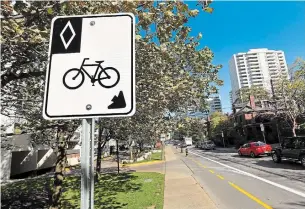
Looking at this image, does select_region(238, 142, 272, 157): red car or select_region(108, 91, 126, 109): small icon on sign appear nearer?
select_region(108, 91, 126, 109): small icon on sign

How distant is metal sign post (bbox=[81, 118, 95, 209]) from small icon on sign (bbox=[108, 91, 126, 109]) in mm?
173

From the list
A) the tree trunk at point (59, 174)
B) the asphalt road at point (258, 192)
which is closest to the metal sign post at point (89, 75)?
the tree trunk at point (59, 174)

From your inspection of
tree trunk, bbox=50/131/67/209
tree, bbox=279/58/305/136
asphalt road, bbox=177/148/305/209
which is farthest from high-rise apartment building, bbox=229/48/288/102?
tree trunk, bbox=50/131/67/209

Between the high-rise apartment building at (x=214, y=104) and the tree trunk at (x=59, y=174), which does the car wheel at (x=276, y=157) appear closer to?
the high-rise apartment building at (x=214, y=104)

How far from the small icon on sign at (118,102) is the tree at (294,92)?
101 feet

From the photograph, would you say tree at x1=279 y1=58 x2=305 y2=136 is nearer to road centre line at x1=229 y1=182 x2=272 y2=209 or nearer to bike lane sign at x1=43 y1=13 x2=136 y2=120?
road centre line at x1=229 y1=182 x2=272 y2=209

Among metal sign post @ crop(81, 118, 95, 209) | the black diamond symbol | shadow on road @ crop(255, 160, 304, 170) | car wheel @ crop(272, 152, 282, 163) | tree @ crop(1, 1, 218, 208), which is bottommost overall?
shadow on road @ crop(255, 160, 304, 170)

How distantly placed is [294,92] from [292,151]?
1272 centimetres

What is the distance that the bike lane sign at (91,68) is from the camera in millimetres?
1665

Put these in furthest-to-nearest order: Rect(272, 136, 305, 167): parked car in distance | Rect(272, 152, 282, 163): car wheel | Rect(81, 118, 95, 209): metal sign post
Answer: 1. Rect(272, 152, 282, 163): car wheel
2. Rect(272, 136, 305, 167): parked car in distance
3. Rect(81, 118, 95, 209): metal sign post

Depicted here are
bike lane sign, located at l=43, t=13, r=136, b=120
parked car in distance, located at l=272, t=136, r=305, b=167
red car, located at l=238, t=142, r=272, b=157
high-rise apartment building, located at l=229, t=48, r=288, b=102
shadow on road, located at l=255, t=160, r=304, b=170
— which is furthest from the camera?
high-rise apartment building, located at l=229, t=48, r=288, b=102

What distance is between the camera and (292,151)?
18406 mm

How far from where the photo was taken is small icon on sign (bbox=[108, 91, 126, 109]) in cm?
167

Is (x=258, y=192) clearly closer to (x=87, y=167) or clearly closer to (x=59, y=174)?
(x=59, y=174)
